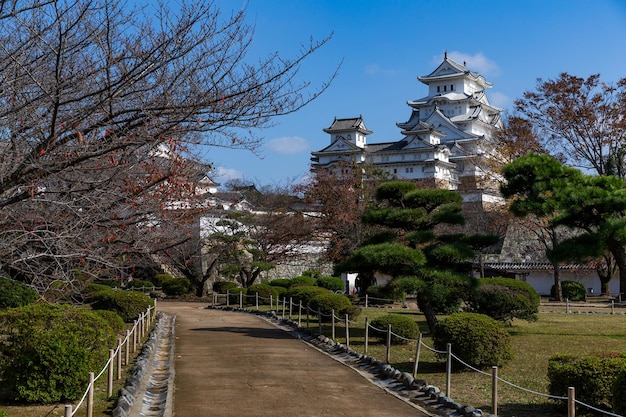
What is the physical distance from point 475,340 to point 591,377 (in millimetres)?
4224

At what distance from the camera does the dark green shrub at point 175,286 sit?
3969 centimetres

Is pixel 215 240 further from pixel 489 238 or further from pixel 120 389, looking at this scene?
pixel 120 389

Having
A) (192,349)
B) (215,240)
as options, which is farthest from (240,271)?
(192,349)

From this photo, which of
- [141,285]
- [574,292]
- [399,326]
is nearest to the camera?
[399,326]

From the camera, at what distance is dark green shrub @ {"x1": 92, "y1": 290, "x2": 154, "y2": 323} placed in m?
22.8

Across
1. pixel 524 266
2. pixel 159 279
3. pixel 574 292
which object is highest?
pixel 524 266

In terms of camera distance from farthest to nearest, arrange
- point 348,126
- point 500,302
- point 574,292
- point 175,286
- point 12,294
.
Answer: point 348,126 < point 175,286 < point 574,292 < point 500,302 < point 12,294

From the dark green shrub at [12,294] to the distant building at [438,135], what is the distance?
41690mm

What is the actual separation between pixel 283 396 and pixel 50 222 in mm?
4389

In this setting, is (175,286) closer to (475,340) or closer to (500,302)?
(500,302)

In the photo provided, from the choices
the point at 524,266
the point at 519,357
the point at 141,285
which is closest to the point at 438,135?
the point at 524,266

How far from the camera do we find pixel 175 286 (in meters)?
39.6

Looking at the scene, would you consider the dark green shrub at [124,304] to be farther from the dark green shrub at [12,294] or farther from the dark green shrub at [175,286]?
the dark green shrub at [175,286]

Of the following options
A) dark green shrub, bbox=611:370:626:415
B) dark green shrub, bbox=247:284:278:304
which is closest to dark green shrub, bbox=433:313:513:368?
dark green shrub, bbox=611:370:626:415
